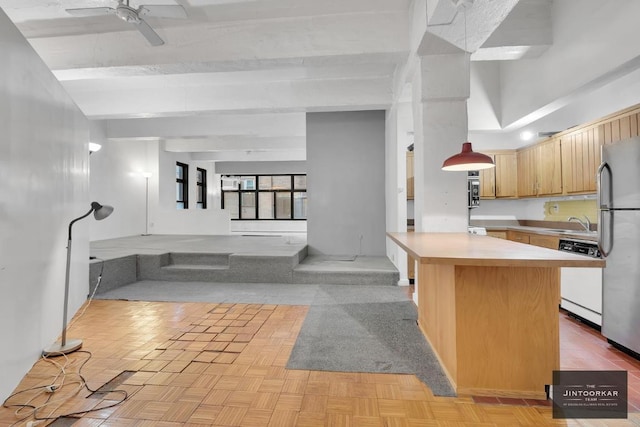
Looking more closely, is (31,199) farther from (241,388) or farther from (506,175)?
(506,175)

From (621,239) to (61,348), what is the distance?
461 cm

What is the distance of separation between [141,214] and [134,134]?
2.28m

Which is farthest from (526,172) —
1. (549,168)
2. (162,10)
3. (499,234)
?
(162,10)

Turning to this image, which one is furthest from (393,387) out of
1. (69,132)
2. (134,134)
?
(134,134)

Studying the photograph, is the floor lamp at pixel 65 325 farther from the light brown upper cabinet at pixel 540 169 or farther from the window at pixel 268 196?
the window at pixel 268 196

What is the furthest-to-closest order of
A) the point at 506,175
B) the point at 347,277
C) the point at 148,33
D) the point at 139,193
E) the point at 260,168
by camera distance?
1. the point at 260,168
2. the point at 139,193
3. the point at 506,175
4. the point at 347,277
5. the point at 148,33

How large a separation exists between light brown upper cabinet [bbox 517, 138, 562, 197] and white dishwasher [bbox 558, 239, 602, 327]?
1.60 m

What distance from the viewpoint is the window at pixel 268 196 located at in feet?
38.8

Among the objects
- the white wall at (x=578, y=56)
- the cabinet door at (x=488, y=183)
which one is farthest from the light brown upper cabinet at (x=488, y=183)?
the white wall at (x=578, y=56)

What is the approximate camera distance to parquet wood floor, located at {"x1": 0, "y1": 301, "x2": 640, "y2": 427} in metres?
1.66

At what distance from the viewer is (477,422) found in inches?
64.2

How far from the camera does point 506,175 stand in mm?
5469

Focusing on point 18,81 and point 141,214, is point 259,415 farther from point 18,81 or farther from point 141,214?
point 141,214

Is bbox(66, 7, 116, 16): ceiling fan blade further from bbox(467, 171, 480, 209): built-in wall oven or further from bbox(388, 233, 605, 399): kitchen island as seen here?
bbox(467, 171, 480, 209): built-in wall oven
